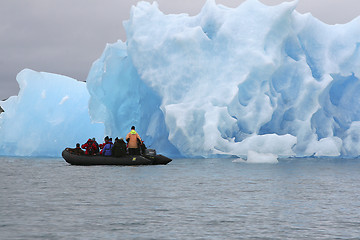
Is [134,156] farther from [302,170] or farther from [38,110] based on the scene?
[38,110]

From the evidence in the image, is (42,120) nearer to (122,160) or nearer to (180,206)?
(122,160)

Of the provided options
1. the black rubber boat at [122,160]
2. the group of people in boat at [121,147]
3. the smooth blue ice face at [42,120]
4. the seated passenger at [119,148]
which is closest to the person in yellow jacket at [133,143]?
the group of people in boat at [121,147]

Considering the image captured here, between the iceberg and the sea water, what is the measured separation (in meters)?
5.44

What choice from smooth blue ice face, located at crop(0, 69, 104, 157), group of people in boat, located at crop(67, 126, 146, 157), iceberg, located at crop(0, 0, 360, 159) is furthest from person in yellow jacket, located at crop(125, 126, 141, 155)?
smooth blue ice face, located at crop(0, 69, 104, 157)

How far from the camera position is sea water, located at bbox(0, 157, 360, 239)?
8.30 m

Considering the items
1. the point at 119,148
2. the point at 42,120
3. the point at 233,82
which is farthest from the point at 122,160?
the point at 42,120

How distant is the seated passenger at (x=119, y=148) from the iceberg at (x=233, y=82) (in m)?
2.52

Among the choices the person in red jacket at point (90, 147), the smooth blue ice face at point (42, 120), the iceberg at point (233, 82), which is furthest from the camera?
the smooth blue ice face at point (42, 120)

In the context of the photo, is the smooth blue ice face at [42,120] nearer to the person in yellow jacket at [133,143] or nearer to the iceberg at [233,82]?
the iceberg at [233,82]

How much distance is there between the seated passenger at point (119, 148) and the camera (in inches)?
808

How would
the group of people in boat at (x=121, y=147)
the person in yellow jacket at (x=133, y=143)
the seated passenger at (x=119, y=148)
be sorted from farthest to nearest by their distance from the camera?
the person in yellow jacket at (x=133, y=143)
the group of people in boat at (x=121, y=147)
the seated passenger at (x=119, y=148)

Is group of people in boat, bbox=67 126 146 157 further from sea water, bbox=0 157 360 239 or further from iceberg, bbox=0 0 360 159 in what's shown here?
sea water, bbox=0 157 360 239

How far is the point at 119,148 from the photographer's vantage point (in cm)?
2058

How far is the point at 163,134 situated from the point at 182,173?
24.6ft
